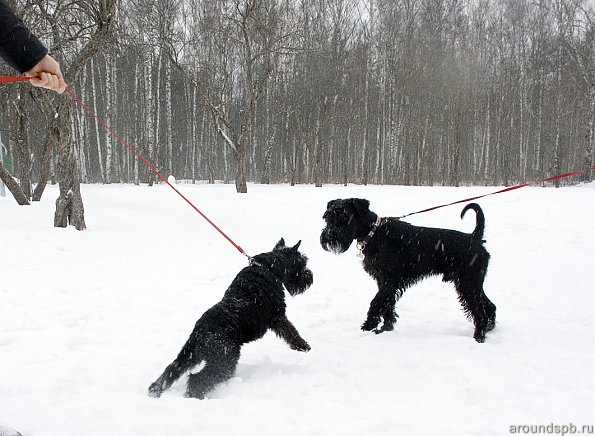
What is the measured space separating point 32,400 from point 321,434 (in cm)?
187

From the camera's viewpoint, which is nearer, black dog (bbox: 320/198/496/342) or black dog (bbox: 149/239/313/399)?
black dog (bbox: 149/239/313/399)

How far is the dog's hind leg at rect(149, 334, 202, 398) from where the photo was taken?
2.99m

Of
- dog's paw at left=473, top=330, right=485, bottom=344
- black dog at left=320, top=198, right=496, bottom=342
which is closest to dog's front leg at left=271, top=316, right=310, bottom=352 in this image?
black dog at left=320, top=198, right=496, bottom=342

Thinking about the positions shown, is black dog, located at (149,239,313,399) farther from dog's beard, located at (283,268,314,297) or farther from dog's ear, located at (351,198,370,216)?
dog's ear, located at (351,198,370,216)

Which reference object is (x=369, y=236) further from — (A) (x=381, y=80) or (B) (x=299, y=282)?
(A) (x=381, y=80)

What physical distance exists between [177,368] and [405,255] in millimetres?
2472

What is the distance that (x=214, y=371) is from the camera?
3090 millimetres

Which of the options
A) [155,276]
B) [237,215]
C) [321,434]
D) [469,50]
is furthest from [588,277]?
[469,50]

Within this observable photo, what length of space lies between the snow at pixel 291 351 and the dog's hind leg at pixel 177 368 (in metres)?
0.11

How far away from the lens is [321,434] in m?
2.45

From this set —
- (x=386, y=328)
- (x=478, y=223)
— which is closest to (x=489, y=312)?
(x=478, y=223)

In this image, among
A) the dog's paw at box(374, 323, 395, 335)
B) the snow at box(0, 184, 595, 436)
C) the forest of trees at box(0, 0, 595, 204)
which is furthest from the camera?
the forest of trees at box(0, 0, 595, 204)

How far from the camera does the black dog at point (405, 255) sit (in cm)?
421

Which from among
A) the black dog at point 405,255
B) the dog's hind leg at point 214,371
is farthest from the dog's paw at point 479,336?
the dog's hind leg at point 214,371
